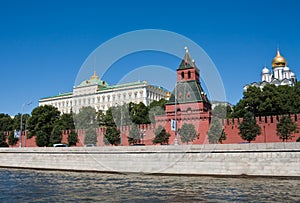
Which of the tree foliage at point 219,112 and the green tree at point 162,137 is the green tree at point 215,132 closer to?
the tree foliage at point 219,112

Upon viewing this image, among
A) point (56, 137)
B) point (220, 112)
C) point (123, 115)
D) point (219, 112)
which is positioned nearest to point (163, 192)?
point (219, 112)

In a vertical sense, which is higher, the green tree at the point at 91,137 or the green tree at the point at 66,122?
Result: the green tree at the point at 66,122

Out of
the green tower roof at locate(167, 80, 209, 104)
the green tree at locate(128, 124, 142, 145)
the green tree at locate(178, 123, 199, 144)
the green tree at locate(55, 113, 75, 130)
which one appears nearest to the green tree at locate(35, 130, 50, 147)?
the green tree at locate(55, 113, 75, 130)

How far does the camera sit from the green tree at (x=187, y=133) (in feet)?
120

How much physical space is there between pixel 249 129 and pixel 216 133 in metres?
3.56

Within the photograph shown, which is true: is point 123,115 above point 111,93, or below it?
below

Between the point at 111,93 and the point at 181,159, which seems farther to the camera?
the point at 111,93

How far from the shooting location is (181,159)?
25438mm

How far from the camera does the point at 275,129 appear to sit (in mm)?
35375

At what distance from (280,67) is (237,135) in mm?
44897

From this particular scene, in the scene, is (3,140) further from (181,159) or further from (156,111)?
(181,159)

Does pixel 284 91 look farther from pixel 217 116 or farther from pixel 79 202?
pixel 79 202

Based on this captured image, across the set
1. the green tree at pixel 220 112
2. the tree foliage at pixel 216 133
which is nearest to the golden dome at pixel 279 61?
the green tree at pixel 220 112

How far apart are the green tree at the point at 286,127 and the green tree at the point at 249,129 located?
2.18m
